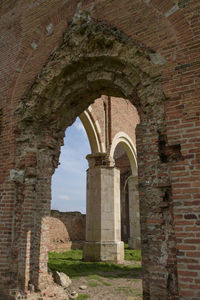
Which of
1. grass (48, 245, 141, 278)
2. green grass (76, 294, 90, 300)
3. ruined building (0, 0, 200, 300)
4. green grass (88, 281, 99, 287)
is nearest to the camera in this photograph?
ruined building (0, 0, 200, 300)

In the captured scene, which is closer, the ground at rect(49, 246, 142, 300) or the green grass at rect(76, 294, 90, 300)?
the green grass at rect(76, 294, 90, 300)

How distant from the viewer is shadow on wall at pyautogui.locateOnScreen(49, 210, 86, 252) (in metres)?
12.5

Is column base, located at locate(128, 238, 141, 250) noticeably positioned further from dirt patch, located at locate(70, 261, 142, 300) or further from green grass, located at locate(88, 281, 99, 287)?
green grass, located at locate(88, 281, 99, 287)

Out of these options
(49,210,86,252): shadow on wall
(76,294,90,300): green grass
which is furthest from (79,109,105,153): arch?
(76,294,90,300): green grass

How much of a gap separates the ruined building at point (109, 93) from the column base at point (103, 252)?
4.09m

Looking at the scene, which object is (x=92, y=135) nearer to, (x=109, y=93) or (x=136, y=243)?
(x=109, y=93)

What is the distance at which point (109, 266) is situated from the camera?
26.3ft

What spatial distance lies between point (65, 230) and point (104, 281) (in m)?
7.37

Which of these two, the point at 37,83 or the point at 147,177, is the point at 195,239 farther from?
the point at 37,83

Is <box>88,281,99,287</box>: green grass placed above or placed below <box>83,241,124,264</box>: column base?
below

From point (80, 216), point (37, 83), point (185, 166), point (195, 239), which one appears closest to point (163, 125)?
point (185, 166)

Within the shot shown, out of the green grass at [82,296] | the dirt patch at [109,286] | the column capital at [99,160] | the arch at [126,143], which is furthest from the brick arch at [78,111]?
the arch at [126,143]

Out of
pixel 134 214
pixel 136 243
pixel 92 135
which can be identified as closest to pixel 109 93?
pixel 92 135

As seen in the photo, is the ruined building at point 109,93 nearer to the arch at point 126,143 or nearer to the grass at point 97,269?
the grass at point 97,269
